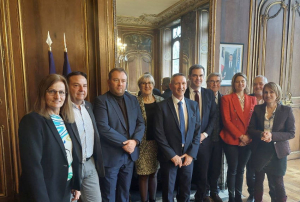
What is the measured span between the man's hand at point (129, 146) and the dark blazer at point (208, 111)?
0.86 m

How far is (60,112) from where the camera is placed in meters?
1.49

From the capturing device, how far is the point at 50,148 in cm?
131

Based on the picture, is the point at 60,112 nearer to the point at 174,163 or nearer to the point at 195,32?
the point at 174,163

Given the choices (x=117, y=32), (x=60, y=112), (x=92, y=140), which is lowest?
(x=92, y=140)

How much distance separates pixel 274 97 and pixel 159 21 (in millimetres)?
1848

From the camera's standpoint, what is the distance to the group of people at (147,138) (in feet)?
4.40

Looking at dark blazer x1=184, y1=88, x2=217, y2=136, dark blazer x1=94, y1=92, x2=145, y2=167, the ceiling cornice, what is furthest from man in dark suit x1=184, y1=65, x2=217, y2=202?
the ceiling cornice

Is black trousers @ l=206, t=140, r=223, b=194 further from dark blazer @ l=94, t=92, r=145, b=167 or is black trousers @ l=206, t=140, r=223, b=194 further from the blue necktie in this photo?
dark blazer @ l=94, t=92, r=145, b=167

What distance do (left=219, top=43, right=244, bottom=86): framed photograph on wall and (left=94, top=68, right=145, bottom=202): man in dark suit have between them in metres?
2.12

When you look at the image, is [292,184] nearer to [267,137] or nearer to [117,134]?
[267,137]

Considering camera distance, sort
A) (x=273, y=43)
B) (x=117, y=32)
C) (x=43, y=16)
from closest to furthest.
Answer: (x=43, y=16)
(x=117, y=32)
(x=273, y=43)

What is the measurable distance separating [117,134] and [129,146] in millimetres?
157

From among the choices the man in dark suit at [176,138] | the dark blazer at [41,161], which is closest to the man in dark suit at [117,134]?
the man in dark suit at [176,138]

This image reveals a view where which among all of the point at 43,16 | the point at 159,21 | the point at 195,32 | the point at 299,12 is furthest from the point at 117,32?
the point at 299,12
